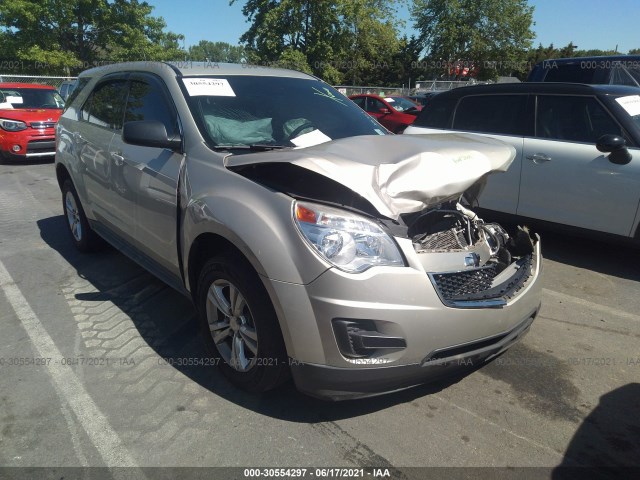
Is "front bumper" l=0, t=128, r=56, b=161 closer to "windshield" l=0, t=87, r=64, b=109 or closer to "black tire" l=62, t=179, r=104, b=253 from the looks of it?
"windshield" l=0, t=87, r=64, b=109

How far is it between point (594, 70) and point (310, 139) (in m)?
7.22

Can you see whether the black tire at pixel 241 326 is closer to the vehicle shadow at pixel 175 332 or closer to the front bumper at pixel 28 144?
the vehicle shadow at pixel 175 332

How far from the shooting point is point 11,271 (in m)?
4.77

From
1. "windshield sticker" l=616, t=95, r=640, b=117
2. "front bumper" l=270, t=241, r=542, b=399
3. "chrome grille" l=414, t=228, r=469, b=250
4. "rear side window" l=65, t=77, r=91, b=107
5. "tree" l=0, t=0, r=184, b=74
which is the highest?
"tree" l=0, t=0, r=184, b=74

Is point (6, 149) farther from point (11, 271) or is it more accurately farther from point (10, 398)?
point (10, 398)

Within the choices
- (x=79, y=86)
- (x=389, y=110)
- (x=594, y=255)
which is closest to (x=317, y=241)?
(x=594, y=255)

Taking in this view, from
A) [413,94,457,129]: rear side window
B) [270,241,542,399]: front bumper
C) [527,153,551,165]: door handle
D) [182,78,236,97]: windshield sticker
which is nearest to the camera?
[270,241,542,399]: front bumper

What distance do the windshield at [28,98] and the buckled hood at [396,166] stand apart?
11.6 m

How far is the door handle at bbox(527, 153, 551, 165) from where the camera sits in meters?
4.93

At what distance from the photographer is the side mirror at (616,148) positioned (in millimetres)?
4371

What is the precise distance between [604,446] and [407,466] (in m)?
0.97

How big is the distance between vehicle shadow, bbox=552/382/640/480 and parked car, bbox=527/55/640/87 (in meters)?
6.81

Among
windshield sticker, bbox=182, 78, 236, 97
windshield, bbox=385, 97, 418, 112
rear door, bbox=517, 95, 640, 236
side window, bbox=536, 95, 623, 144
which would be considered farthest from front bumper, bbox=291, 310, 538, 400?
windshield, bbox=385, 97, 418, 112

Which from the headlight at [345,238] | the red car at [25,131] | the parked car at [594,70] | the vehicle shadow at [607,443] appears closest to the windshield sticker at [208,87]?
the headlight at [345,238]
